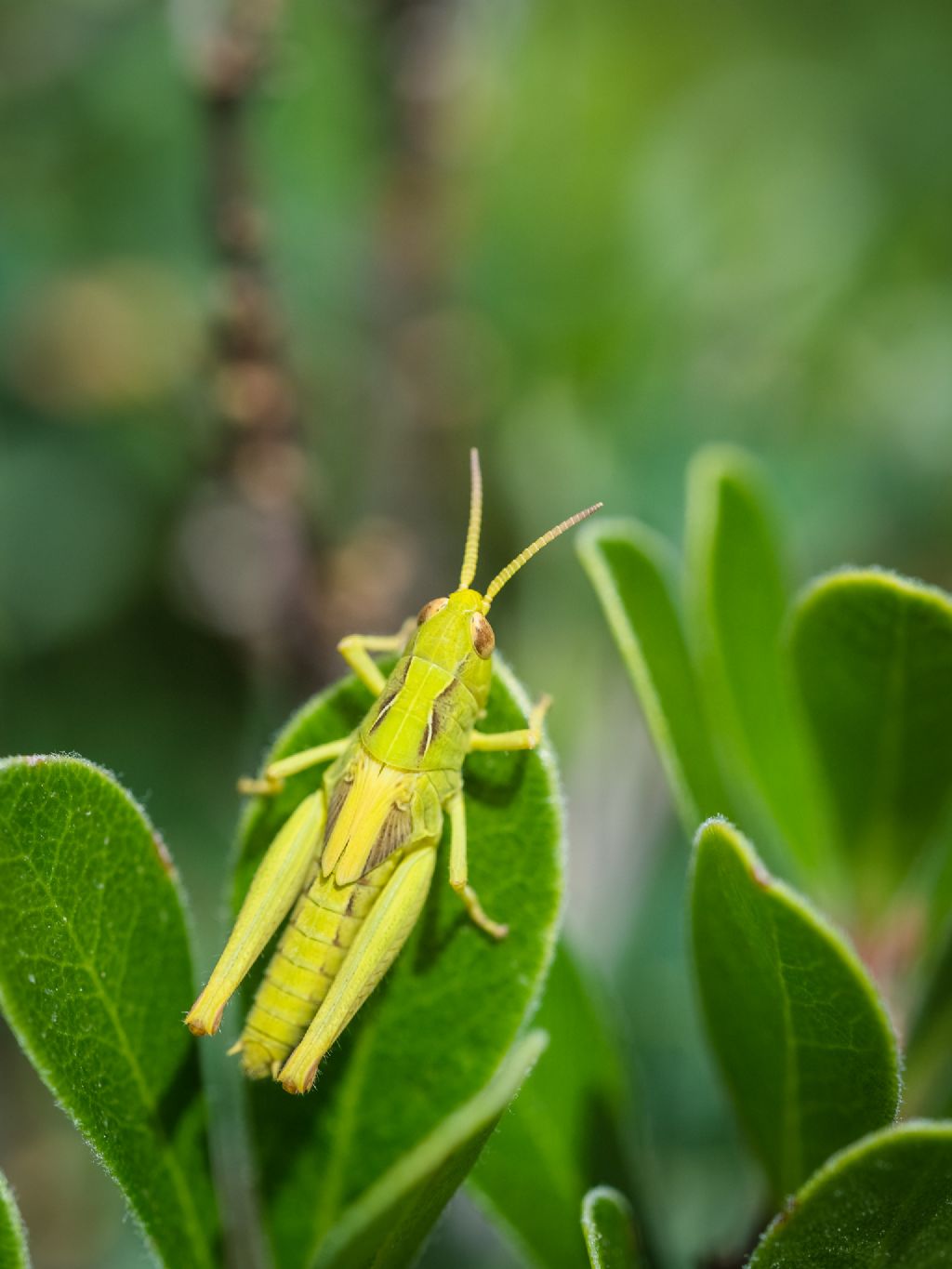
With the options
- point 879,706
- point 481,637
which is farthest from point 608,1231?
point 481,637

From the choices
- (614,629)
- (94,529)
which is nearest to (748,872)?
(614,629)

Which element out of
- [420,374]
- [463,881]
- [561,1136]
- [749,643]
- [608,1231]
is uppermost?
[420,374]

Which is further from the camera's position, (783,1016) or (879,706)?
(879,706)

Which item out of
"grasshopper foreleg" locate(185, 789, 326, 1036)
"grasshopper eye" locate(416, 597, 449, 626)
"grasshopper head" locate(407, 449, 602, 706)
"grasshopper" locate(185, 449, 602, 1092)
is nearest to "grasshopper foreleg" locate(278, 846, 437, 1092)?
"grasshopper" locate(185, 449, 602, 1092)

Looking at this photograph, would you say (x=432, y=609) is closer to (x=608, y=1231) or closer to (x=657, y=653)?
(x=657, y=653)

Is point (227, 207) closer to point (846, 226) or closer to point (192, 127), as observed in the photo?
point (192, 127)

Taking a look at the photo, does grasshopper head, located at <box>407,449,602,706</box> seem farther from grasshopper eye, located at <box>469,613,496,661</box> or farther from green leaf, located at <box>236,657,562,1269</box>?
green leaf, located at <box>236,657,562,1269</box>

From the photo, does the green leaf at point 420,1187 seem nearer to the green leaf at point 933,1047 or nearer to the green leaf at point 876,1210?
the green leaf at point 876,1210

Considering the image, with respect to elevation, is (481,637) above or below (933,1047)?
above
